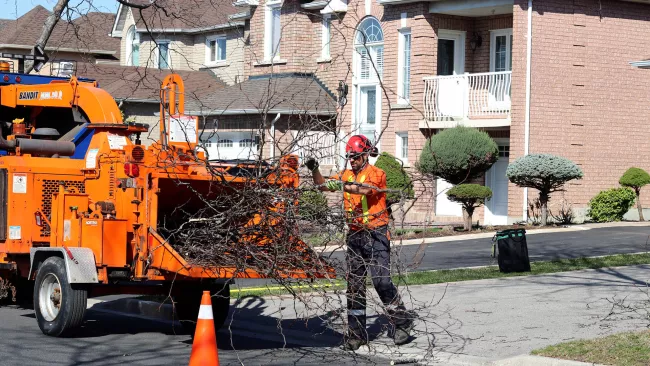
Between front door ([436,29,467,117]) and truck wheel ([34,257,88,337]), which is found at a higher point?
front door ([436,29,467,117])

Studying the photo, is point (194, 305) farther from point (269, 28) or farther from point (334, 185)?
point (269, 28)

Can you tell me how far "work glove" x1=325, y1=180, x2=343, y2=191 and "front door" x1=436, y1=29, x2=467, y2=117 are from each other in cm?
1910

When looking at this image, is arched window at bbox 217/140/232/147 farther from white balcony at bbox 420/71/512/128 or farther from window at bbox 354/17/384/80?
white balcony at bbox 420/71/512/128

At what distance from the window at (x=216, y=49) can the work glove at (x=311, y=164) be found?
30.9 metres

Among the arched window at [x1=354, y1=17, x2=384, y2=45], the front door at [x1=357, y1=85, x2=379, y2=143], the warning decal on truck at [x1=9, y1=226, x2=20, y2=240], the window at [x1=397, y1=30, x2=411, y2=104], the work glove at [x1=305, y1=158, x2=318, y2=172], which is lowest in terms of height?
the warning decal on truck at [x1=9, y1=226, x2=20, y2=240]

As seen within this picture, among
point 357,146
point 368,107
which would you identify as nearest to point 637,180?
point 368,107

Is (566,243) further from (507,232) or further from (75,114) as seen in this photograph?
(75,114)

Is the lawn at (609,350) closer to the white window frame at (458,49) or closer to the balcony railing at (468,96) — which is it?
the balcony railing at (468,96)

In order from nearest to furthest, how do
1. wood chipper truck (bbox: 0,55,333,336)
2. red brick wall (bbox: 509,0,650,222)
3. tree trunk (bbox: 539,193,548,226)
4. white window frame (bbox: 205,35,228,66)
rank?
wood chipper truck (bbox: 0,55,333,336) → tree trunk (bbox: 539,193,548,226) → red brick wall (bbox: 509,0,650,222) → white window frame (bbox: 205,35,228,66)

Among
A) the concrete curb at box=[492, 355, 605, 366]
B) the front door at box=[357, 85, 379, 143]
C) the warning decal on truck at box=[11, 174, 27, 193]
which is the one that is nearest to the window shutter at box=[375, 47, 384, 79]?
the front door at box=[357, 85, 379, 143]

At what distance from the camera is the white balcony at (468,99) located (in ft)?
91.4

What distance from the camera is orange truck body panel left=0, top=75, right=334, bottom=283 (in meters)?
10.0

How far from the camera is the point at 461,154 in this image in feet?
84.3

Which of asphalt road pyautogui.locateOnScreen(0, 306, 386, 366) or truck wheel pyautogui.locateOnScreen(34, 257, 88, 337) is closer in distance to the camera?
asphalt road pyautogui.locateOnScreen(0, 306, 386, 366)
